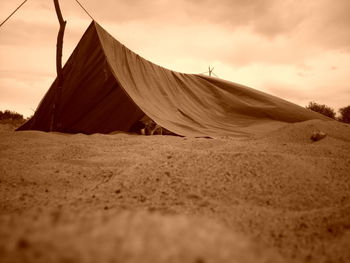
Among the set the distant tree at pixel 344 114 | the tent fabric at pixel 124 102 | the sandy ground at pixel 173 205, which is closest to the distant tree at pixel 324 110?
the distant tree at pixel 344 114

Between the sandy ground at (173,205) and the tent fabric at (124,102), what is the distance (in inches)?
56.7

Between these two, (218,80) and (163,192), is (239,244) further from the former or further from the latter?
(218,80)

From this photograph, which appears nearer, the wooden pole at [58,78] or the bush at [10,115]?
the wooden pole at [58,78]

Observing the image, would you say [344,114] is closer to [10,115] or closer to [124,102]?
[124,102]

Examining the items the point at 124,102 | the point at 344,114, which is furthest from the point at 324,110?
the point at 124,102

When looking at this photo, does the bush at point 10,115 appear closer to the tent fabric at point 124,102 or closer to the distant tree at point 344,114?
the tent fabric at point 124,102

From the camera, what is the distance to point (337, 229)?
3.22ft

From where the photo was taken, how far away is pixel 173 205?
1080 millimetres

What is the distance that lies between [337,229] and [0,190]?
4.53 feet

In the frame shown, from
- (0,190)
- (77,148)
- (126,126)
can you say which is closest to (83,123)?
(126,126)

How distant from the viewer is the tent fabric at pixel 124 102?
11.8 feet

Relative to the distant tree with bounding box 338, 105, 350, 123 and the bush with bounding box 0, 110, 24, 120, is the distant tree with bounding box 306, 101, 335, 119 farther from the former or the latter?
the bush with bounding box 0, 110, 24, 120

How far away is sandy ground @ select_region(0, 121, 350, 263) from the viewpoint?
402 millimetres

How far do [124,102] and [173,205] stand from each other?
2637 mm
